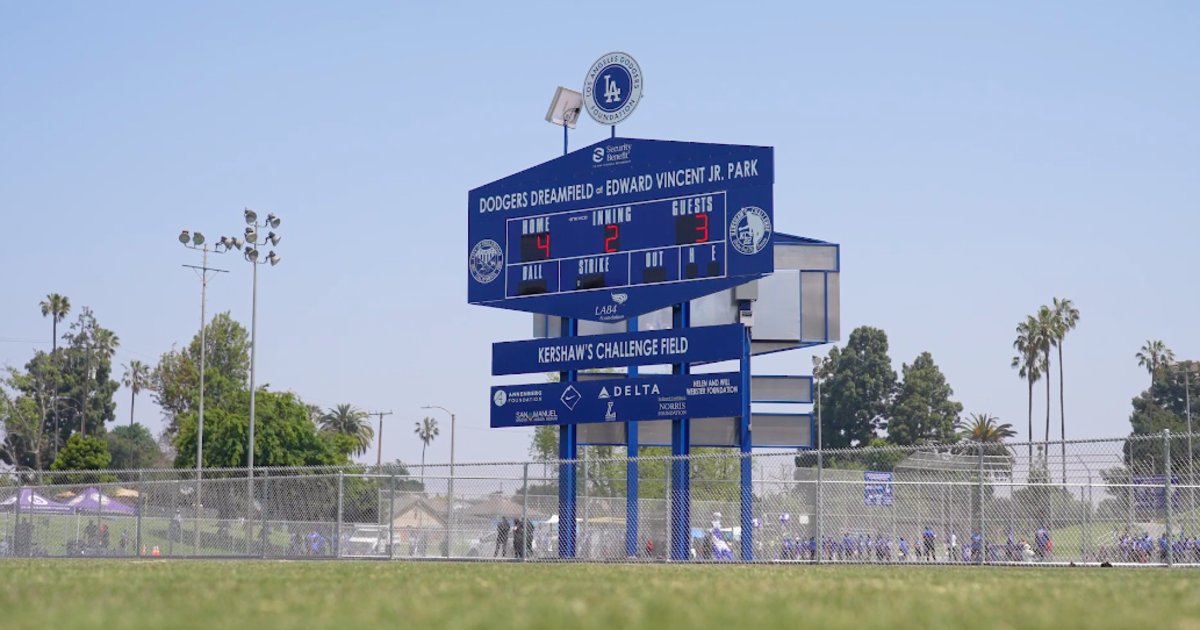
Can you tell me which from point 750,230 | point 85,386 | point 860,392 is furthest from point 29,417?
point 750,230

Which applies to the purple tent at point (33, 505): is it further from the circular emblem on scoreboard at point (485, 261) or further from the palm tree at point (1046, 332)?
the palm tree at point (1046, 332)

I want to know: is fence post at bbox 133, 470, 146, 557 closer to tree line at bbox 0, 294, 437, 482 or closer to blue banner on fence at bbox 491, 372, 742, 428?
blue banner on fence at bbox 491, 372, 742, 428

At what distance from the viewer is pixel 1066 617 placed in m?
7.11

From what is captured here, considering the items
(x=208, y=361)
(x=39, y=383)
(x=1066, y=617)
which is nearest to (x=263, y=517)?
(x=1066, y=617)

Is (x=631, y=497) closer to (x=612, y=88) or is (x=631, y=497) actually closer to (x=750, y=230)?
(x=750, y=230)

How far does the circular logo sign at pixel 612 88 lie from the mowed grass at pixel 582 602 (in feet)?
52.0

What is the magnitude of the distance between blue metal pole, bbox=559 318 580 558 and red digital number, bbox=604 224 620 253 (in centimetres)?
232

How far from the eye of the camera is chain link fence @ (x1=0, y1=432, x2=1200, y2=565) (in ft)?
65.1

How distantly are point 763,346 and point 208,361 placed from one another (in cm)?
6409

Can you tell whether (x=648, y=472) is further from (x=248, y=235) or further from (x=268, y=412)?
(x=268, y=412)

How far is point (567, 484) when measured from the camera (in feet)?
82.7

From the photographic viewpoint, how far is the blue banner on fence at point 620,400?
2431 cm

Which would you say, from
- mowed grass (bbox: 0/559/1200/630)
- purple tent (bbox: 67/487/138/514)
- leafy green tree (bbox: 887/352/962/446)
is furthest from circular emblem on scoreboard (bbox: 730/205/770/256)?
leafy green tree (bbox: 887/352/962/446)

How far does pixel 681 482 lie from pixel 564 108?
344 inches
